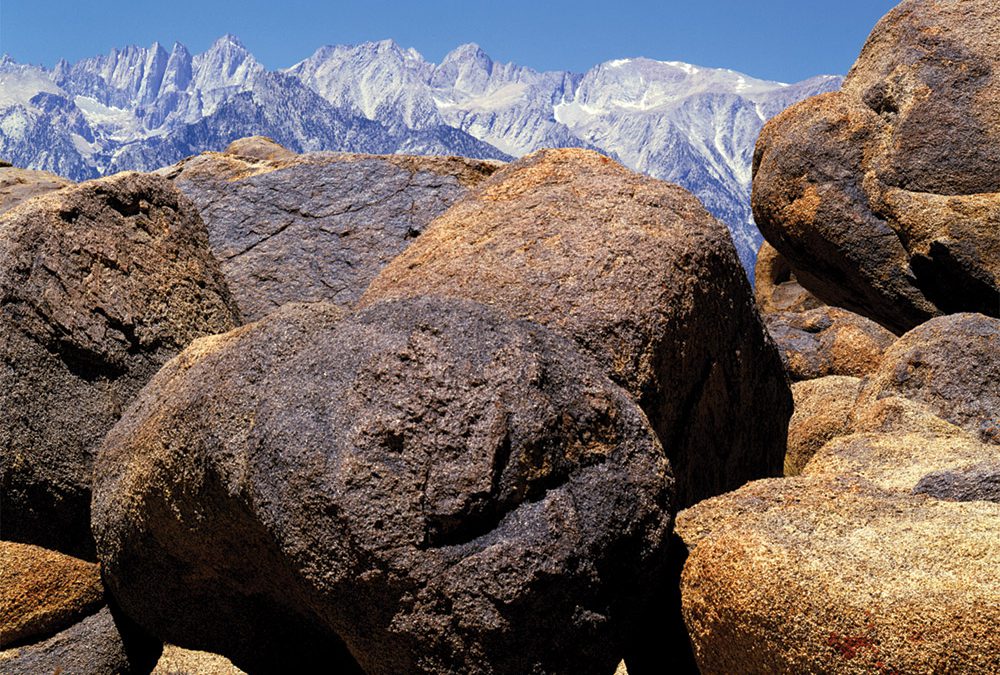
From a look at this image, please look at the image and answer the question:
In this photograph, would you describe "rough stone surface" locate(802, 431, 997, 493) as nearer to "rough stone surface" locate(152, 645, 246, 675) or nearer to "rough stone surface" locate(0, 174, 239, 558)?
"rough stone surface" locate(152, 645, 246, 675)

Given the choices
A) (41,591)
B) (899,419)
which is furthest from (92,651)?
(899,419)

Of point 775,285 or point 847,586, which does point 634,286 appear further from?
point 775,285

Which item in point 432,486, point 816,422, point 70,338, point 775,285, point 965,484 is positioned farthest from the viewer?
point 775,285

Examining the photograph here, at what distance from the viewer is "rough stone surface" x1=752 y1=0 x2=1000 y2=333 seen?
21.6ft

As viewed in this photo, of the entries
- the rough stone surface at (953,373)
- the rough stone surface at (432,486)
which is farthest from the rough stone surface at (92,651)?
the rough stone surface at (953,373)

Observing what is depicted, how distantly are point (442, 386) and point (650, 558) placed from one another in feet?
3.13

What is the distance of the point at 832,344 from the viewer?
8.77 meters

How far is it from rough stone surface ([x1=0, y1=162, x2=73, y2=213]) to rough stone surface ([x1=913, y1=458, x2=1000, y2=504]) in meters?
5.56

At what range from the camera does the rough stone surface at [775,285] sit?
12.6 metres

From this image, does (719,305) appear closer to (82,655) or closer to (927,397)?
Result: (927,397)

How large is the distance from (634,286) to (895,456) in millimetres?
1430

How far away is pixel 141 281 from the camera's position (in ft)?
16.3

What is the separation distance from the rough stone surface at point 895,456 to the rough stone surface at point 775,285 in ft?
26.8

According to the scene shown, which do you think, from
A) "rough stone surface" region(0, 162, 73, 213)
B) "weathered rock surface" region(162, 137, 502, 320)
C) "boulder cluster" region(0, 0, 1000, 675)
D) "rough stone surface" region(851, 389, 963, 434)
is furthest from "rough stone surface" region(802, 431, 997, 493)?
"rough stone surface" region(0, 162, 73, 213)
